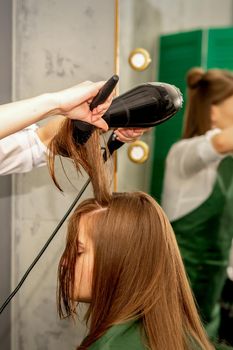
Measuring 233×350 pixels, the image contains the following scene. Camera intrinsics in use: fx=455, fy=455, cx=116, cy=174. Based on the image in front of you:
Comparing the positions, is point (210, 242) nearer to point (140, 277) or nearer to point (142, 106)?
point (140, 277)

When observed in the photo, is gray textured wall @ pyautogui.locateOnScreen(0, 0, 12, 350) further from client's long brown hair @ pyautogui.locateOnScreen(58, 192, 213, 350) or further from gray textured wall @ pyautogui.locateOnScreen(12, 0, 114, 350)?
client's long brown hair @ pyautogui.locateOnScreen(58, 192, 213, 350)

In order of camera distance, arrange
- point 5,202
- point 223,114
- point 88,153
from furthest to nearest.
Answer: point 5,202, point 223,114, point 88,153

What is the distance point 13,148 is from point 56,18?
2.02ft

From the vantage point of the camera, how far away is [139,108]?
968mm

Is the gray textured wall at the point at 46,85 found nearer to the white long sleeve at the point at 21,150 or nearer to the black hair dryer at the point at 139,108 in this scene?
the white long sleeve at the point at 21,150

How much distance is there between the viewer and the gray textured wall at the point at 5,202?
1.59m

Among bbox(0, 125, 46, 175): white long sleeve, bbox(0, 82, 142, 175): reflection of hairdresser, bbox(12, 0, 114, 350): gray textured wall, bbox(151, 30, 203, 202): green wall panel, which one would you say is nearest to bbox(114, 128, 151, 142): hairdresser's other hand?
bbox(0, 82, 142, 175): reflection of hairdresser

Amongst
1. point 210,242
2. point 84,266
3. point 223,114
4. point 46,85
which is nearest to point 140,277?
point 84,266

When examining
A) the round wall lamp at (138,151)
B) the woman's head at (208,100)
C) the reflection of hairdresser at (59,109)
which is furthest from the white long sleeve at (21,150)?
the woman's head at (208,100)

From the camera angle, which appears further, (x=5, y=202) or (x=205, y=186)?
(x=5, y=202)

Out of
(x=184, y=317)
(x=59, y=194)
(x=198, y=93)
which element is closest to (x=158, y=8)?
(x=198, y=93)

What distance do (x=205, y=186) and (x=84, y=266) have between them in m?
0.60

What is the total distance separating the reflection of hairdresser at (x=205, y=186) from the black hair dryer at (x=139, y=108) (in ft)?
1.56

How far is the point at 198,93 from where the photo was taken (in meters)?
1.47
